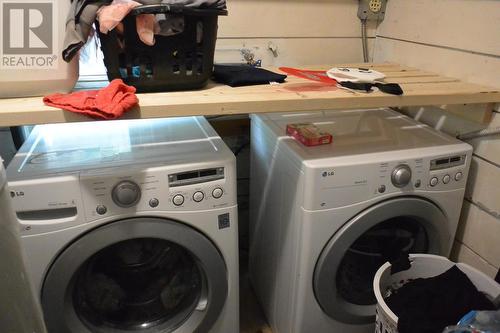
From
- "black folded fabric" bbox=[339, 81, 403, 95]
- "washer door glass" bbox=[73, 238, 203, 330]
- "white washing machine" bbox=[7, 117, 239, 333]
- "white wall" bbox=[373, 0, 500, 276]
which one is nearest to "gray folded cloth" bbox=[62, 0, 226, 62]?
"white washing machine" bbox=[7, 117, 239, 333]

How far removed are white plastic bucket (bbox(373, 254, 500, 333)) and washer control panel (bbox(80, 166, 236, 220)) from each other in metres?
0.51

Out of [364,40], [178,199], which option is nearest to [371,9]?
[364,40]

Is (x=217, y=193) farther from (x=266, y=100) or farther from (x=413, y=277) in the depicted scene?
(x=413, y=277)

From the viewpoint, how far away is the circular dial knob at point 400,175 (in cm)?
113

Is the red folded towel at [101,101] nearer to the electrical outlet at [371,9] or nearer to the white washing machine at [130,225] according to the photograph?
the white washing machine at [130,225]

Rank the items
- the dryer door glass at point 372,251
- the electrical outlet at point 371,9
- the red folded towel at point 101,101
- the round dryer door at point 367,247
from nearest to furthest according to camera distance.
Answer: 1. the red folded towel at point 101,101
2. the round dryer door at point 367,247
3. the dryer door glass at point 372,251
4. the electrical outlet at point 371,9

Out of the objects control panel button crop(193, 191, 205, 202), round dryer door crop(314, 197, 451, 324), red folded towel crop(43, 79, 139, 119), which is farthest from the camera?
round dryer door crop(314, 197, 451, 324)

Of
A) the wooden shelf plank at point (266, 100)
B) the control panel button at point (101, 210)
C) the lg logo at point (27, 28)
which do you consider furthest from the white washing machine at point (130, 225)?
the lg logo at point (27, 28)

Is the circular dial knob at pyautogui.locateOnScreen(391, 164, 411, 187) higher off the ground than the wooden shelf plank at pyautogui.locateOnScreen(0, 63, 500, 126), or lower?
lower

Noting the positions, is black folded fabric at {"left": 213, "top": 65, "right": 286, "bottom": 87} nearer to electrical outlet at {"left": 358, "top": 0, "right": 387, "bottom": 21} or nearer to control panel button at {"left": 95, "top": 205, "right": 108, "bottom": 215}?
control panel button at {"left": 95, "top": 205, "right": 108, "bottom": 215}

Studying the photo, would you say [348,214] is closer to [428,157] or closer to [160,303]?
[428,157]

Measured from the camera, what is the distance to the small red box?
1183mm

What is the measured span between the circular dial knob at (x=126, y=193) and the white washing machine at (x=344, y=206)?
452 millimetres

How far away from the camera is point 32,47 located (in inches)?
34.3
